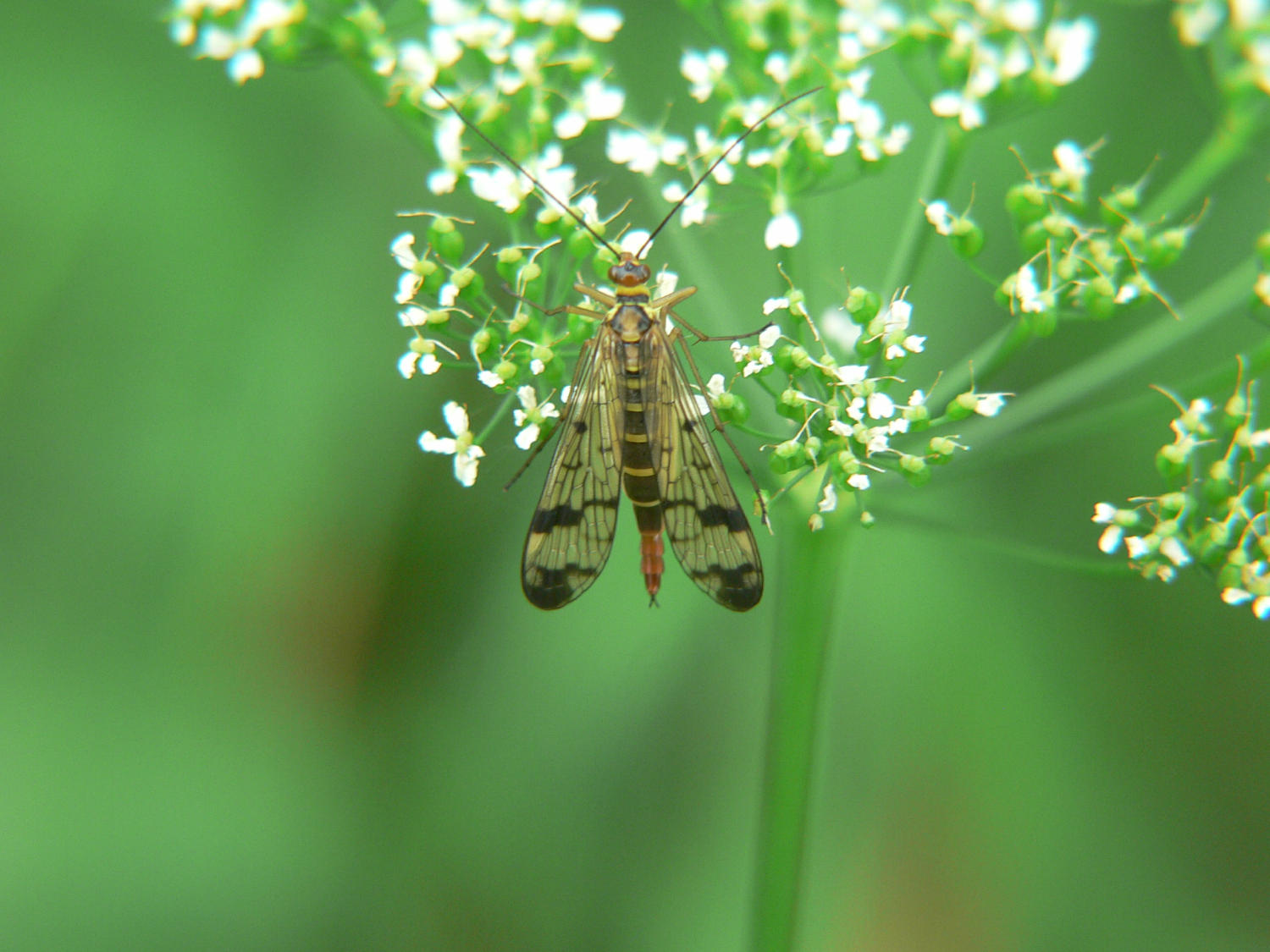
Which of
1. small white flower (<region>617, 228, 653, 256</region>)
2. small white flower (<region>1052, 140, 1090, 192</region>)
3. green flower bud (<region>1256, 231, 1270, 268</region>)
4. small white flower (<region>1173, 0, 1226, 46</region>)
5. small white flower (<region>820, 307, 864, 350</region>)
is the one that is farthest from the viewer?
small white flower (<region>820, 307, 864, 350</region>)

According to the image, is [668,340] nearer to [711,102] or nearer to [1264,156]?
[711,102]

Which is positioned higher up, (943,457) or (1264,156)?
(1264,156)

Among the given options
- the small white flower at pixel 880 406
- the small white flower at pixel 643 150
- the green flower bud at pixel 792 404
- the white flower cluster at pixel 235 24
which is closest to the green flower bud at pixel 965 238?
the small white flower at pixel 880 406

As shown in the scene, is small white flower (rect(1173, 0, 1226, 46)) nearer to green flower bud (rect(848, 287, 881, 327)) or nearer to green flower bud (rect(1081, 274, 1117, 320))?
green flower bud (rect(1081, 274, 1117, 320))

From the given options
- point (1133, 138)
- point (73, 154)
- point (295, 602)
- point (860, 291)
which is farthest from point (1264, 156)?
point (73, 154)

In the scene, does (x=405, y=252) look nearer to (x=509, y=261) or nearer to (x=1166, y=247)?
(x=509, y=261)

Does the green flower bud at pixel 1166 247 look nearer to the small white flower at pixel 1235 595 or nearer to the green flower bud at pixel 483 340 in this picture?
the small white flower at pixel 1235 595

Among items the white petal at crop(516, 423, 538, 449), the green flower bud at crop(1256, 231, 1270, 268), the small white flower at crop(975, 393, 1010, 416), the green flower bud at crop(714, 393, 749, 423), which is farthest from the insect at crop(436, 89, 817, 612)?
the green flower bud at crop(1256, 231, 1270, 268)
